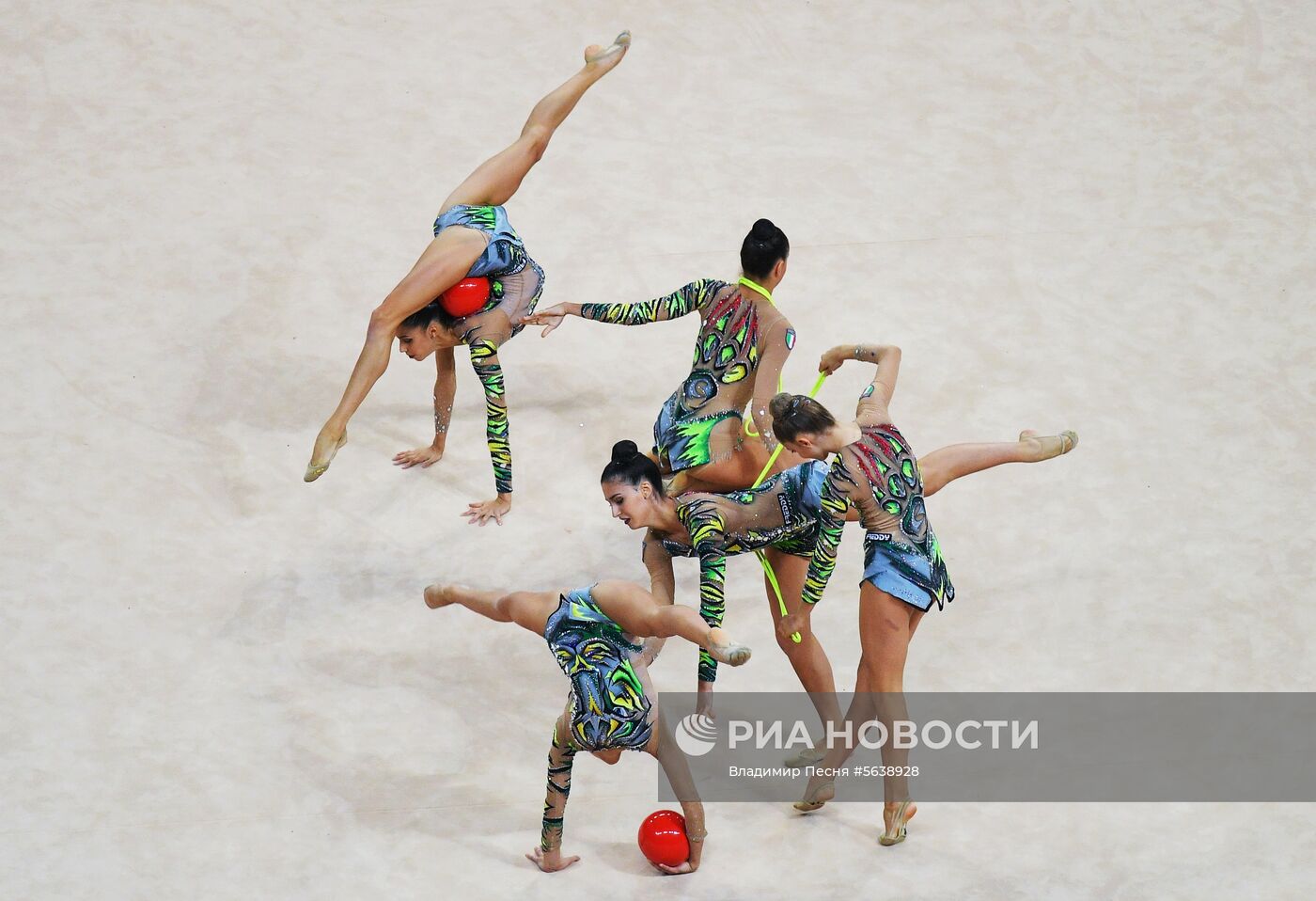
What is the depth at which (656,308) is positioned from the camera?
6.58 m

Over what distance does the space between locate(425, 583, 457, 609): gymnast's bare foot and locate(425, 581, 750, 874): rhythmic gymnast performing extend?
0.25 feet

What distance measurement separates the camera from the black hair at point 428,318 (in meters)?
7.03

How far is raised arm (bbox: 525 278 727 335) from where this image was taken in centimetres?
649

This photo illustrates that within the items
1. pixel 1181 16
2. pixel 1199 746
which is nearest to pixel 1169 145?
pixel 1181 16


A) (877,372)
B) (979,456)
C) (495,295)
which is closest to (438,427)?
(495,295)

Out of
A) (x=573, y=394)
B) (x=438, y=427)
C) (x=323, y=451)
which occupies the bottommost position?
(x=323, y=451)

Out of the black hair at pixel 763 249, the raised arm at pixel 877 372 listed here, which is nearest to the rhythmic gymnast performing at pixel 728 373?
the black hair at pixel 763 249

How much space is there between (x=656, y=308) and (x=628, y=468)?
1.24 meters

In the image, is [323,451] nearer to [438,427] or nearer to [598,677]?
[438,427]

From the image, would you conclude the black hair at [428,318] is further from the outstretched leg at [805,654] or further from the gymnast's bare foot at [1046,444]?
the gymnast's bare foot at [1046,444]

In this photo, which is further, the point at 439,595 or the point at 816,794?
the point at 816,794

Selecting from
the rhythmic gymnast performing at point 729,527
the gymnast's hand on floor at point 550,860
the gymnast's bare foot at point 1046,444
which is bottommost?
the gymnast's hand on floor at point 550,860

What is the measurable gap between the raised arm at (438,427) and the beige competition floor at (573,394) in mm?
105

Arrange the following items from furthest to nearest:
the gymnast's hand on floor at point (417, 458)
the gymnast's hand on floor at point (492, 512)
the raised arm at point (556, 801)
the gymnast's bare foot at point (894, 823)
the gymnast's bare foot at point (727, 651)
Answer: the gymnast's hand on floor at point (417, 458)
the gymnast's hand on floor at point (492, 512)
the gymnast's bare foot at point (894, 823)
the raised arm at point (556, 801)
the gymnast's bare foot at point (727, 651)
